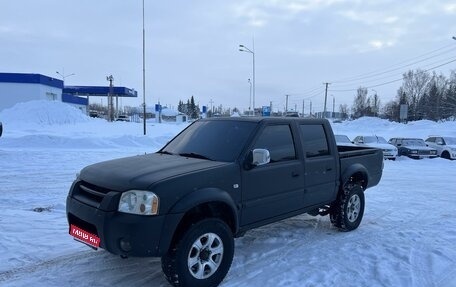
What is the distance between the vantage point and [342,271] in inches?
201

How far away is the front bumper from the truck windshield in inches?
46.6

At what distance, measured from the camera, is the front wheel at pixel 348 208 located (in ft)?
22.2

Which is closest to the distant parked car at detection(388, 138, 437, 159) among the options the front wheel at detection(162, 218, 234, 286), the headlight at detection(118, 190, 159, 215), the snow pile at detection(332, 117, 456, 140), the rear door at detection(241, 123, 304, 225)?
the rear door at detection(241, 123, 304, 225)

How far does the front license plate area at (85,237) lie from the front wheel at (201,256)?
70 centimetres

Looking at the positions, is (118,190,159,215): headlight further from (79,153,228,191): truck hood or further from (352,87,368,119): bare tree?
(352,87,368,119): bare tree

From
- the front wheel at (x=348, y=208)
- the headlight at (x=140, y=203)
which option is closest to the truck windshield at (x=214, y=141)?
the headlight at (x=140, y=203)

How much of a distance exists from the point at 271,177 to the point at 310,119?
1.54 metres

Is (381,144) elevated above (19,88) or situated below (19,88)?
below

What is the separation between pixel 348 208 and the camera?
6.92 m

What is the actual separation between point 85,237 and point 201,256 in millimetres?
1229

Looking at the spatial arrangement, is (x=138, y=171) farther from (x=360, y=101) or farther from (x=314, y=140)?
(x=360, y=101)

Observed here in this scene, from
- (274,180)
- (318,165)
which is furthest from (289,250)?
(318,165)

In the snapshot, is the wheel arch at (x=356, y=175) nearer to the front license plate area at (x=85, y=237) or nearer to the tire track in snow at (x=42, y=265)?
the tire track in snow at (x=42, y=265)

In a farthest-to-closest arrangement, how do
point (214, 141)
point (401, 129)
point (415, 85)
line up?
point (415, 85) → point (401, 129) → point (214, 141)
